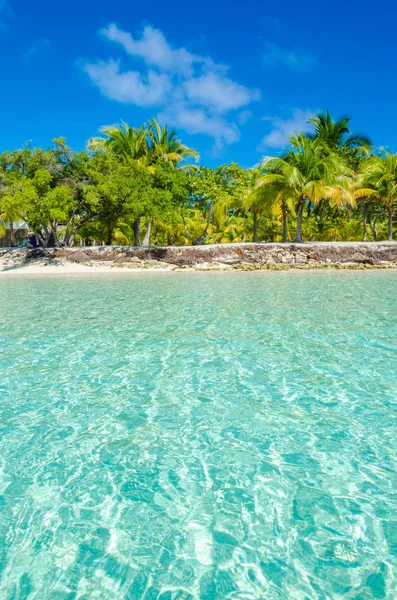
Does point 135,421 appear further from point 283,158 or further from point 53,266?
point 283,158

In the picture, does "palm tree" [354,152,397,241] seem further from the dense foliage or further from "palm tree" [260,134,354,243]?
"palm tree" [260,134,354,243]

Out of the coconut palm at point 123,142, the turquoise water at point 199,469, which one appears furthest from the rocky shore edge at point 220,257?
the turquoise water at point 199,469

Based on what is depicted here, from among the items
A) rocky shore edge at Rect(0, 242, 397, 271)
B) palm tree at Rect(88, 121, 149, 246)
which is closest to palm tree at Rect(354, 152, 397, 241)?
rocky shore edge at Rect(0, 242, 397, 271)

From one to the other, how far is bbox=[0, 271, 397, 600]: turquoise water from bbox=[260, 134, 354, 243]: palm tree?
1897 centimetres

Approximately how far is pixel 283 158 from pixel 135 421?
25.5 metres

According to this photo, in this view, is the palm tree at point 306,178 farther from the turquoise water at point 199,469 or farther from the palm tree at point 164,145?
the turquoise water at point 199,469

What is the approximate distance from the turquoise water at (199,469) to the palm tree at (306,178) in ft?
62.2

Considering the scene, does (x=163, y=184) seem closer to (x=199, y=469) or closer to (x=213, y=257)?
(x=213, y=257)

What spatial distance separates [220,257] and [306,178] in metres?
7.23

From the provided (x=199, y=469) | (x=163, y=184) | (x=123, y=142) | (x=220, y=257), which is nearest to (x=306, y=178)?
(x=220, y=257)

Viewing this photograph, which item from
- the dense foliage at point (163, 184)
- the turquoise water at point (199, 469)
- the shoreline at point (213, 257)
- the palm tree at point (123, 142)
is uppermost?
the palm tree at point (123, 142)

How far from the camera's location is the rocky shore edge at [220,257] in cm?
2311

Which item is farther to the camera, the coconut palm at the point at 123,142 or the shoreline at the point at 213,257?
the coconut palm at the point at 123,142

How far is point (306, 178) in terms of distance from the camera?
79.5 ft
